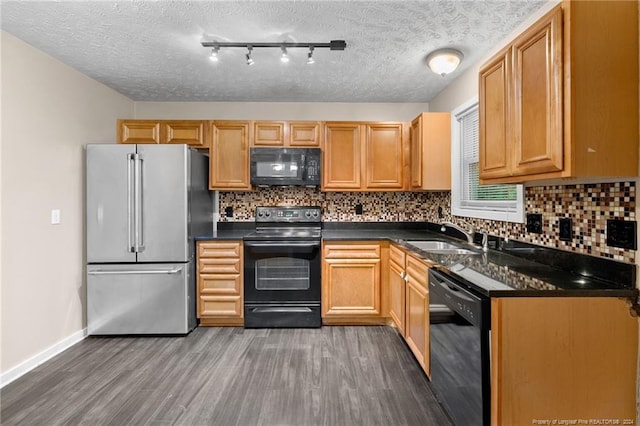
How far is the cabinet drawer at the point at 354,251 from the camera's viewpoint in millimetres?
3059

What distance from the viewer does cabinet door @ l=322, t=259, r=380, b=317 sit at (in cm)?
305

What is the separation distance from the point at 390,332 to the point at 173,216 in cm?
227

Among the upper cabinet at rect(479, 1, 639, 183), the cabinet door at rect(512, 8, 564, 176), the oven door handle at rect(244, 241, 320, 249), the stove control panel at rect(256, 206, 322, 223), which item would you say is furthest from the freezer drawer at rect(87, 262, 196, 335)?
the upper cabinet at rect(479, 1, 639, 183)

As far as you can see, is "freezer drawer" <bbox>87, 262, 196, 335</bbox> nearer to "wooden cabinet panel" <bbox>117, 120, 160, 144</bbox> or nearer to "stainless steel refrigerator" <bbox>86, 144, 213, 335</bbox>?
"stainless steel refrigerator" <bbox>86, 144, 213, 335</bbox>

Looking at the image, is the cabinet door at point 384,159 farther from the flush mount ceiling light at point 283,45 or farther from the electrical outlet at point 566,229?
the electrical outlet at point 566,229

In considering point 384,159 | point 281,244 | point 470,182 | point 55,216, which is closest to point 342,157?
point 384,159

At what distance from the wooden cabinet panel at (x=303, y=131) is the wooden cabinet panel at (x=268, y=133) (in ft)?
A: 0.35

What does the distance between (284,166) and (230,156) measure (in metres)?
0.59

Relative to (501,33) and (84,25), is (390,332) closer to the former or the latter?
(501,33)

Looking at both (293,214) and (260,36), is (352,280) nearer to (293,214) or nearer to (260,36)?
(293,214)

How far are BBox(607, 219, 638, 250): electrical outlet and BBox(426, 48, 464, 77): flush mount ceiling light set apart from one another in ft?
5.21

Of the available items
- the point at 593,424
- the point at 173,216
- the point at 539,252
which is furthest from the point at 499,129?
the point at 173,216

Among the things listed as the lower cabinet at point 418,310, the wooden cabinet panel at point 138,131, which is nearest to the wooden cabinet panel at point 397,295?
the lower cabinet at point 418,310

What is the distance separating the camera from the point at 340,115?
3688 mm
